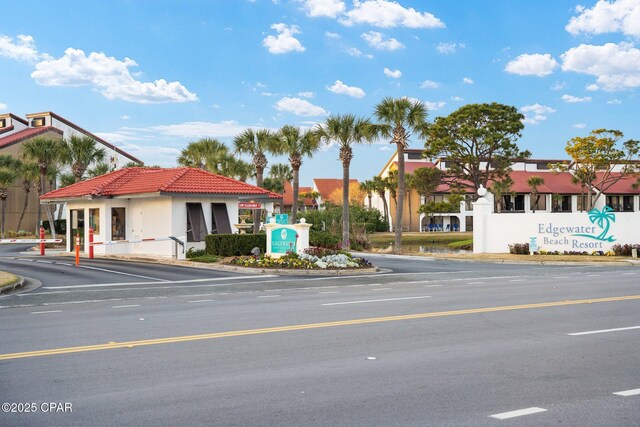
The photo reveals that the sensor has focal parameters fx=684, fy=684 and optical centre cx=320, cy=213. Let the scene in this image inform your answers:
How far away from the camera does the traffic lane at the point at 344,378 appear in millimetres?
6125

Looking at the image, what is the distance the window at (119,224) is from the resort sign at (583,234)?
21.2 m

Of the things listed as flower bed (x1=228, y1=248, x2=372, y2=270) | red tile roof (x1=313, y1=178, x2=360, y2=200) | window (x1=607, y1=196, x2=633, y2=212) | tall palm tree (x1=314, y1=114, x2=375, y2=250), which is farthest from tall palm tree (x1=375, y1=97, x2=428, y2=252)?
red tile roof (x1=313, y1=178, x2=360, y2=200)

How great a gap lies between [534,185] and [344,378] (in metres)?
75.9

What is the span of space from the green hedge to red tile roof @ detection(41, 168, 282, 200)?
10.3 ft

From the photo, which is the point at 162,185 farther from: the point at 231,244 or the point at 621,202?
the point at 621,202

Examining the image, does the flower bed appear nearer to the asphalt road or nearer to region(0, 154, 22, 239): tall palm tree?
the asphalt road

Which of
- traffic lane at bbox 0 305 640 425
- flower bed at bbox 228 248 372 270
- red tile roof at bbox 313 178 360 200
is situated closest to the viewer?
traffic lane at bbox 0 305 640 425

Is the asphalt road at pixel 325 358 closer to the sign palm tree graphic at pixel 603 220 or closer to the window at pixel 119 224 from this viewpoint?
the window at pixel 119 224

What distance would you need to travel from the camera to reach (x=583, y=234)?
34781 mm

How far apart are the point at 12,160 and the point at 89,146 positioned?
54.1ft

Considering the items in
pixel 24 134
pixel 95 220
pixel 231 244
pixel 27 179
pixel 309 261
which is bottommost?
pixel 309 261

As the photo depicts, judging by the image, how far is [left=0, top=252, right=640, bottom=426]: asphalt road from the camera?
619 cm

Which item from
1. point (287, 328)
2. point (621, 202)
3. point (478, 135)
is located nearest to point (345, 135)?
point (478, 135)

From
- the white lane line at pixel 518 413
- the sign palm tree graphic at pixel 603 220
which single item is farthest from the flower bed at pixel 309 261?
the white lane line at pixel 518 413
